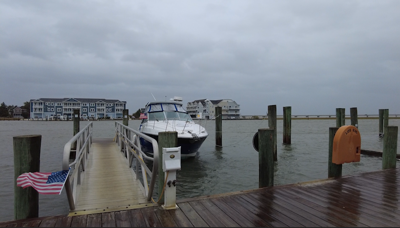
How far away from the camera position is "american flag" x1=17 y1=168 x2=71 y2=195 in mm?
2916

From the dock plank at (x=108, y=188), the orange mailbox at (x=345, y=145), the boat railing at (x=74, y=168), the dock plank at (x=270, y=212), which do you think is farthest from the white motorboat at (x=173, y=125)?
the dock plank at (x=270, y=212)

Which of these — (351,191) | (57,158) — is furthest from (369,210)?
(57,158)

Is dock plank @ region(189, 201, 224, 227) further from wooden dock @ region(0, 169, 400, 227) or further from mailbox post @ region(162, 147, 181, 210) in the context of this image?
mailbox post @ region(162, 147, 181, 210)

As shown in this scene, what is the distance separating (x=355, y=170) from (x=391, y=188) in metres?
5.57

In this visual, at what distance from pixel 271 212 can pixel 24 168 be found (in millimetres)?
3376

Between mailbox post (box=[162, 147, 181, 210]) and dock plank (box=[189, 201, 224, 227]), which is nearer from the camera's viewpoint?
dock plank (box=[189, 201, 224, 227])

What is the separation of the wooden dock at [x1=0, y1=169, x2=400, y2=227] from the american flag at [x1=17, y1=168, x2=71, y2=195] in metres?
0.46

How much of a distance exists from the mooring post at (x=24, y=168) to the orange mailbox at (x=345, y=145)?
5.46 m

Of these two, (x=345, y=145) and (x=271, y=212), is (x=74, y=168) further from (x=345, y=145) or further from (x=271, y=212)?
(x=345, y=145)

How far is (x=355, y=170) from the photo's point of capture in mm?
9625

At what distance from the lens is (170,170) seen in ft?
11.4

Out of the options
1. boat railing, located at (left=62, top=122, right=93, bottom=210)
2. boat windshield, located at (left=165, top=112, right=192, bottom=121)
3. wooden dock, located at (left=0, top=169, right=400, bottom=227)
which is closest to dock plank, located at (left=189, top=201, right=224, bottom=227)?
wooden dock, located at (left=0, top=169, right=400, bottom=227)

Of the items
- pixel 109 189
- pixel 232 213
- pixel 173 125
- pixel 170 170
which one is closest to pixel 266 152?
pixel 232 213

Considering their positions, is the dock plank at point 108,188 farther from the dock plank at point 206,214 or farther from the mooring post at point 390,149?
the mooring post at point 390,149
